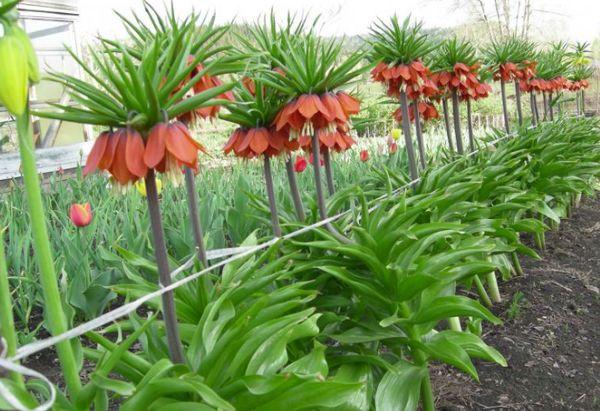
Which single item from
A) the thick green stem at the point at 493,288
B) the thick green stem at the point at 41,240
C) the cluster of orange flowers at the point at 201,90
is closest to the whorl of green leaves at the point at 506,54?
the thick green stem at the point at 493,288

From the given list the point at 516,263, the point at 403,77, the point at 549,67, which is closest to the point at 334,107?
the point at 403,77

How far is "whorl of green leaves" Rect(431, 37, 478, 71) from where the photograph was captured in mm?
3514

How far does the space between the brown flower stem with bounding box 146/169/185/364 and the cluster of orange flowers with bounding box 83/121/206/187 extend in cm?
5

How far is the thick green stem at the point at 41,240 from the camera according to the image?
88 cm

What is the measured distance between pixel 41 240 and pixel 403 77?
214cm

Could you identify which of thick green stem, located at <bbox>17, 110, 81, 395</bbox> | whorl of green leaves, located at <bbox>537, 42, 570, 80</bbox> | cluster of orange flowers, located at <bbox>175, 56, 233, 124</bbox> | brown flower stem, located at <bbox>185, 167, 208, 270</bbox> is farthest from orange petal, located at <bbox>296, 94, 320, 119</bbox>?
whorl of green leaves, located at <bbox>537, 42, 570, 80</bbox>

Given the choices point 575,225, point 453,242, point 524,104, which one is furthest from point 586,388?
point 524,104

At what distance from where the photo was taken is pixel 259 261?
158 cm

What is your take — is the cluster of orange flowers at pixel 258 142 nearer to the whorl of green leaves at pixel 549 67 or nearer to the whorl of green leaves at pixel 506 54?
the whorl of green leaves at pixel 506 54

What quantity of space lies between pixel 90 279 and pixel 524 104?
16.3m

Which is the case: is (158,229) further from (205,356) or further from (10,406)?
(10,406)

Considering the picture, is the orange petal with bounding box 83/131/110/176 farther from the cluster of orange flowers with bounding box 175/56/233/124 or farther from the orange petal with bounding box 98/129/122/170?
the cluster of orange flowers with bounding box 175/56/233/124

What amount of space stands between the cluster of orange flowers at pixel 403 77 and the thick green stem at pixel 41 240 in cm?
210

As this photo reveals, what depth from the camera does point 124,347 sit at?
1.04m
